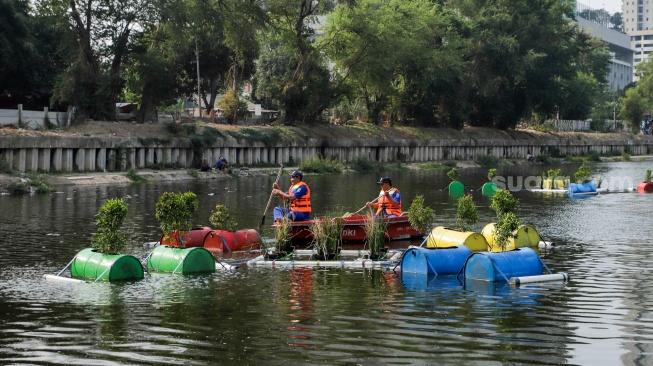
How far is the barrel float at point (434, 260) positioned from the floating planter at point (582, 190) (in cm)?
3436

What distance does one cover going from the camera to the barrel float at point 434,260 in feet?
84.5

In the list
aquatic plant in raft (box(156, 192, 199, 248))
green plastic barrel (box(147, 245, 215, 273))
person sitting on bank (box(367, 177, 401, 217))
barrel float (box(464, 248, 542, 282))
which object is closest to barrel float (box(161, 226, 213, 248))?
aquatic plant in raft (box(156, 192, 199, 248))

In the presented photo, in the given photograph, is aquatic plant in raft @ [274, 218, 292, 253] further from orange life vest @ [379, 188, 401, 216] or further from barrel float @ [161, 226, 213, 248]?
orange life vest @ [379, 188, 401, 216]

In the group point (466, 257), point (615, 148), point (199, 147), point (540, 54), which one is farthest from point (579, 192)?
point (615, 148)

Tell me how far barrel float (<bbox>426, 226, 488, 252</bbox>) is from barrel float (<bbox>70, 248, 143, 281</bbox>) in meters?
9.03

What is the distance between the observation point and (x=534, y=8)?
4719 inches

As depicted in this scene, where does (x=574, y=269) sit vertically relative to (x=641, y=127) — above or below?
below

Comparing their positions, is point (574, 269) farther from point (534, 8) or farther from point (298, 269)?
point (534, 8)

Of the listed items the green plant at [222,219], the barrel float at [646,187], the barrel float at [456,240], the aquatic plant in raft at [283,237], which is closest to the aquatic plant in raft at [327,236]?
the aquatic plant in raft at [283,237]

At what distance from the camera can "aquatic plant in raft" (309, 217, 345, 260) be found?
28656 mm

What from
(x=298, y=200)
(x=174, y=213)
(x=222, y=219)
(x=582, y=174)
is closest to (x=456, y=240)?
(x=298, y=200)

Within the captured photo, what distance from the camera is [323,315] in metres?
20.6

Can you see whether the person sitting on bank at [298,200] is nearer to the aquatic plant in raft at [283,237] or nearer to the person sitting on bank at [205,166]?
the aquatic plant in raft at [283,237]

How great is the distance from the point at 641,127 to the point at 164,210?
154 metres
